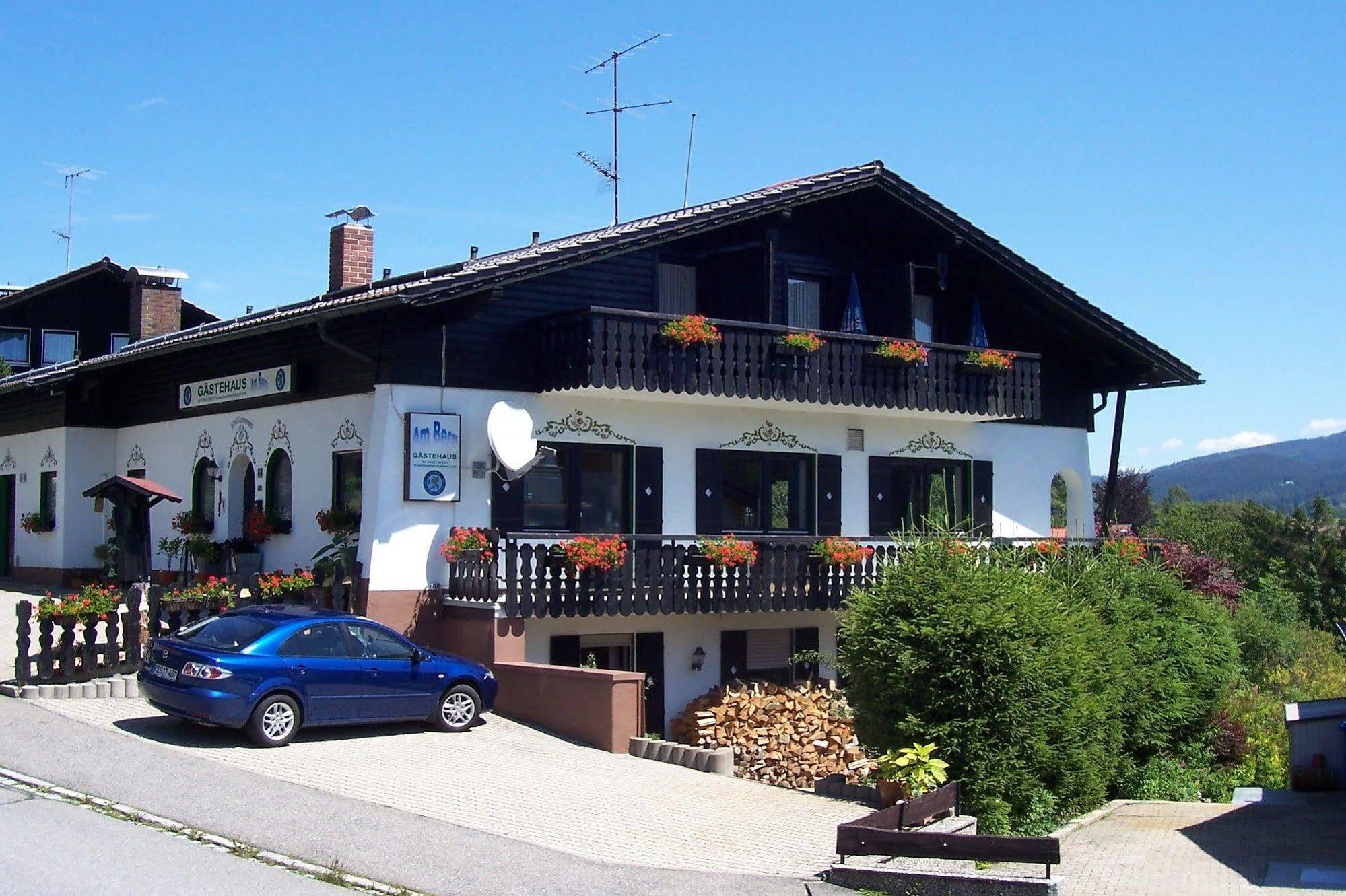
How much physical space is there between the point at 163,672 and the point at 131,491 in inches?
315

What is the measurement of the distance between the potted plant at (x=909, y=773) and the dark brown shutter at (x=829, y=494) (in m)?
9.17

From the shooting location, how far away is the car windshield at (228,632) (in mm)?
14570

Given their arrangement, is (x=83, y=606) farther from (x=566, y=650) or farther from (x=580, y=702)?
(x=566, y=650)

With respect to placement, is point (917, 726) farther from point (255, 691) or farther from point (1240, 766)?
point (1240, 766)

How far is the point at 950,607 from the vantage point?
47.2ft

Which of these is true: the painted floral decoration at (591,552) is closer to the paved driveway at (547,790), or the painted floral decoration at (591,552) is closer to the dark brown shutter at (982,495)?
the paved driveway at (547,790)

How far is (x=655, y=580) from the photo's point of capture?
1966 centimetres

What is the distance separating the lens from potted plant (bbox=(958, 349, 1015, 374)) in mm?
23422

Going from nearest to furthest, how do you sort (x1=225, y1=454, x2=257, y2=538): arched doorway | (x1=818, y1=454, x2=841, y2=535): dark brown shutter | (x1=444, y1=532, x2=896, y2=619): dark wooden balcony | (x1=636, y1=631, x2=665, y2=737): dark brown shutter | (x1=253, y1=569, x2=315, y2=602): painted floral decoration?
(x1=253, y1=569, x2=315, y2=602): painted floral decoration < (x1=444, y1=532, x2=896, y2=619): dark wooden balcony < (x1=636, y1=631, x2=665, y2=737): dark brown shutter < (x1=225, y1=454, x2=257, y2=538): arched doorway < (x1=818, y1=454, x2=841, y2=535): dark brown shutter

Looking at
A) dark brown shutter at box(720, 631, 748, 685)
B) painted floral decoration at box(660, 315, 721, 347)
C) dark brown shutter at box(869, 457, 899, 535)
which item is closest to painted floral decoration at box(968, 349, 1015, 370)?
dark brown shutter at box(869, 457, 899, 535)

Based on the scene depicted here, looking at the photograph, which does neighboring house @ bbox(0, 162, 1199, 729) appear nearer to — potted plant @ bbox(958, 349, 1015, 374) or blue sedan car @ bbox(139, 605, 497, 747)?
potted plant @ bbox(958, 349, 1015, 374)

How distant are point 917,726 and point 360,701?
5657 mm

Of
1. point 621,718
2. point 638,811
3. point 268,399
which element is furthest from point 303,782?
point 268,399

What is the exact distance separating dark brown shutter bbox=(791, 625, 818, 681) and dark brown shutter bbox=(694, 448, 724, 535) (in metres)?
2.22
